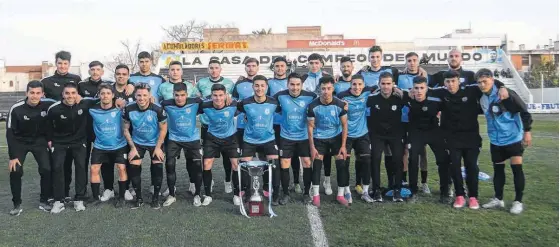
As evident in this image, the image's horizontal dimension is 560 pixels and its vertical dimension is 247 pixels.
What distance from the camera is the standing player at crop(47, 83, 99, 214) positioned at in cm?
562

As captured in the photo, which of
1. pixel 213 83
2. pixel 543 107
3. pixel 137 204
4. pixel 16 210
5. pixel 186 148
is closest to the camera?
pixel 16 210

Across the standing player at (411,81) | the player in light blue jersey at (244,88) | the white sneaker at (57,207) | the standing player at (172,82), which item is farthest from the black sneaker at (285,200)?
the white sneaker at (57,207)

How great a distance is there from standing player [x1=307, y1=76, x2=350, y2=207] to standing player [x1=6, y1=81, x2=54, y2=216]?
3.25 meters

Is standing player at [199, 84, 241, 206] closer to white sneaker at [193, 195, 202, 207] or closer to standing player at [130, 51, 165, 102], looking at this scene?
white sneaker at [193, 195, 202, 207]

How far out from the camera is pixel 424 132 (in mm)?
5684

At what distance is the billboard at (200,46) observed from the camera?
129 feet

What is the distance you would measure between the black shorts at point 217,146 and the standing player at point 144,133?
0.55 meters

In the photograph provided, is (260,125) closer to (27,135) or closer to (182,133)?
(182,133)

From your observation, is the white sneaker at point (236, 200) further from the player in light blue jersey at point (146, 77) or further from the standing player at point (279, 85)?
the player in light blue jersey at point (146, 77)

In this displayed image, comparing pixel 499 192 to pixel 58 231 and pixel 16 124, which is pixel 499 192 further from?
pixel 16 124

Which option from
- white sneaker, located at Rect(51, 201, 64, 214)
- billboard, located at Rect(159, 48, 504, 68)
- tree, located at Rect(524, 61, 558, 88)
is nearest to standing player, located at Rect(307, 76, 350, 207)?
white sneaker, located at Rect(51, 201, 64, 214)

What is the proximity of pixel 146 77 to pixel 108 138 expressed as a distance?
48.6 inches

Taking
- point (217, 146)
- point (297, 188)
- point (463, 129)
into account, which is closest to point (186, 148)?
point (217, 146)

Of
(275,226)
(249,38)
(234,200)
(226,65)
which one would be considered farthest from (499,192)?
(249,38)
